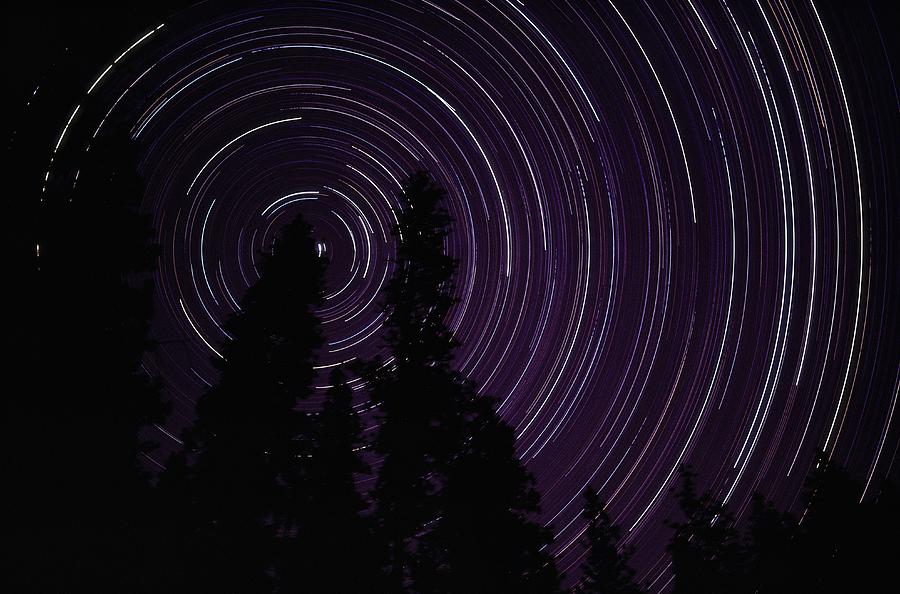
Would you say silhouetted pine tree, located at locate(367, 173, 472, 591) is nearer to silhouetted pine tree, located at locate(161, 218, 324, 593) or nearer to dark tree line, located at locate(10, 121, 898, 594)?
dark tree line, located at locate(10, 121, 898, 594)

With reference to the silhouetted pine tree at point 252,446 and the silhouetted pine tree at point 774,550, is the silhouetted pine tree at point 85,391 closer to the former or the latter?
the silhouetted pine tree at point 252,446

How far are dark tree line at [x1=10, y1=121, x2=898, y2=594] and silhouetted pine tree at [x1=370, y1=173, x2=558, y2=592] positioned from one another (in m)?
0.04

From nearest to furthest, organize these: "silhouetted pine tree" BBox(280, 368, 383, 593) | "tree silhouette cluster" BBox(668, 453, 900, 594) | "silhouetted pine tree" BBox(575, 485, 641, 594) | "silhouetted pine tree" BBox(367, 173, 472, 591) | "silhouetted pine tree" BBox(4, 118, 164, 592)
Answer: "silhouetted pine tree" BBox(4, 118, 164, 592) → "silhouetted pine tree" BBox(367, 173, 472, 591) → "silhouetted pine tree" BBox(280, 368, 383, 593) → "tree silhouette cluster" BBox(668, 453, 900, 594) → "silhouetted pine tree" BBox(575, 485, 641, 594)

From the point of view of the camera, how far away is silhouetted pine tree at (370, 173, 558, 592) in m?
11.4

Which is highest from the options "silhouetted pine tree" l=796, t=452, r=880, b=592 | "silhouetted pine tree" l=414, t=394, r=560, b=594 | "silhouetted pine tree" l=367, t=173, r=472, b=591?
"silhouetted pine tree" l=367, t=173, r=472, b=591

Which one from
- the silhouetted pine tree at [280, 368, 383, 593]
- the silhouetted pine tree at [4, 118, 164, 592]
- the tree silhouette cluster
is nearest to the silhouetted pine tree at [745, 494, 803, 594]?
the tree silhouette cluster

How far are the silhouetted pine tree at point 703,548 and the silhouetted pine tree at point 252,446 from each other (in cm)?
2206

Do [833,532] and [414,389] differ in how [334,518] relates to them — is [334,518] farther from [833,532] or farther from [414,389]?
[833,532]

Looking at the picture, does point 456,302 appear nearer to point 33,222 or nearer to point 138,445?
point 138,445

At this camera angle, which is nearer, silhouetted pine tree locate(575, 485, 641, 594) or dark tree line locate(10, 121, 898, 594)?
dark tree line locate(10, 121, 898, 594)

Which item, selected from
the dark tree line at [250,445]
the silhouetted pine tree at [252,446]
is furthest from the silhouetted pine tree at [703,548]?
the silhouetted pine tree at [252,446]

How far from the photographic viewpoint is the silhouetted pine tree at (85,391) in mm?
9789

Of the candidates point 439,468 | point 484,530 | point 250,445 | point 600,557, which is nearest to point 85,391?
point 250,445

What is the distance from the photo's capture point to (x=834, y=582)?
18.5m
